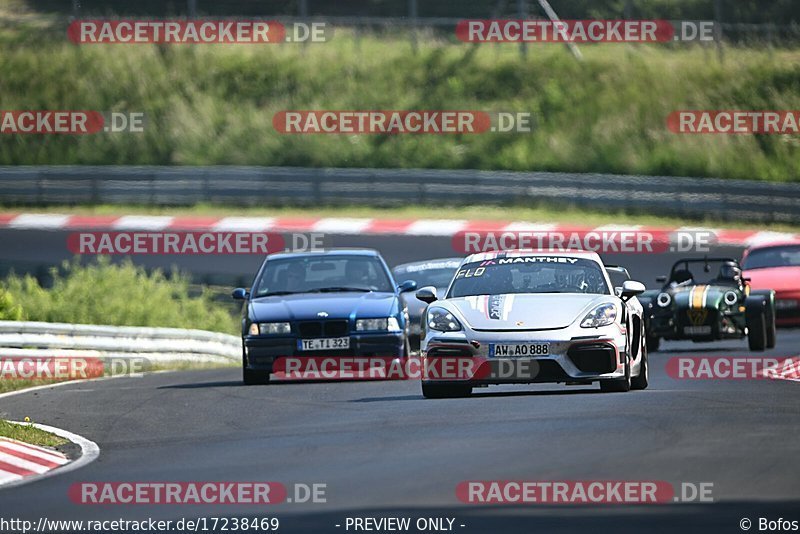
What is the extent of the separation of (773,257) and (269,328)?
31.2 ft

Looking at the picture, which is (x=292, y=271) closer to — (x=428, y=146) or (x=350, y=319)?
(x=350, y=319)

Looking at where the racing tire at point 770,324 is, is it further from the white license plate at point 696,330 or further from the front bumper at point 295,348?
the front bumper at point 295,348

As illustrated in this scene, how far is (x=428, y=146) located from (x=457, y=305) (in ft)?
90.9

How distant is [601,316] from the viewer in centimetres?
1311

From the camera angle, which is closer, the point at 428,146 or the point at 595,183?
the point at 595,183

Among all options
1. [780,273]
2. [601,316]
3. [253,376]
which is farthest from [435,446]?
[780,273]

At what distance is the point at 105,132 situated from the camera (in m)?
43.3

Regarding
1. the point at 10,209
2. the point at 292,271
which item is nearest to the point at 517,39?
the point at 10,209

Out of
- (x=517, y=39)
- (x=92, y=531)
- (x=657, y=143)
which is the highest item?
(x=517, y=39)

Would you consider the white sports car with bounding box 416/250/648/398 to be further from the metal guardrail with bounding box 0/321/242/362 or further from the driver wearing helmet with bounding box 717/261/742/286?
the metal guardrail with bounding box 0/321/242/362

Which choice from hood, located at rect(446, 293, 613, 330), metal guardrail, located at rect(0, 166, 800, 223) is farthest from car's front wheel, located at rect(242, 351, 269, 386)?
metal guardrail, located at rect(0, 166, 800, 223)

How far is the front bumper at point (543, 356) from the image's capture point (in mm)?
12820

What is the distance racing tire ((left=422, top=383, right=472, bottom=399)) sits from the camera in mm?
13609
